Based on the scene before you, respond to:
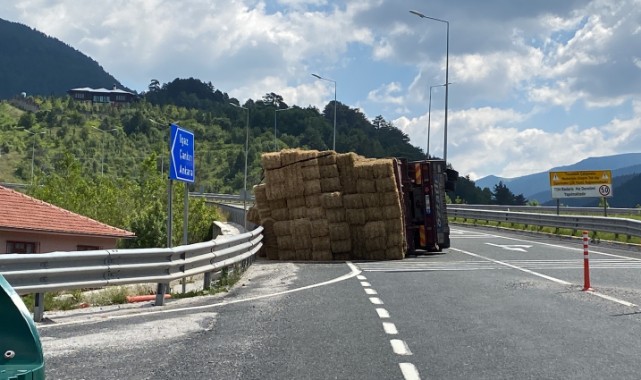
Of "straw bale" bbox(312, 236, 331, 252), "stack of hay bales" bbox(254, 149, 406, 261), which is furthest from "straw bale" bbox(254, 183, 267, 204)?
"straw bale" bbox(312, 236, 331, 252)

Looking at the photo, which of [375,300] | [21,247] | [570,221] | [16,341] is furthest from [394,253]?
[21,247]

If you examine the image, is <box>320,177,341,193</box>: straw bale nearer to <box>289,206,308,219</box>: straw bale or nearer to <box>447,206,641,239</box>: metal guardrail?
<box>289,206,308,219</box>: straw bale

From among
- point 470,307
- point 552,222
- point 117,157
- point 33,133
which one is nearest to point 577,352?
point 470,307

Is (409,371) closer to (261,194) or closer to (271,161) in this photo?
(271,161)

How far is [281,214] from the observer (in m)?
21.1

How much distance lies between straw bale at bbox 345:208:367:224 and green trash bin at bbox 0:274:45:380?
690 inches

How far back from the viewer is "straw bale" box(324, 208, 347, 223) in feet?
67.7

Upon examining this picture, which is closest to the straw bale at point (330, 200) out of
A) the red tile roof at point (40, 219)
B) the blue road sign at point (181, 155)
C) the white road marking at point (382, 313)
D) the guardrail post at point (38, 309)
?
the blue road sign at point (181, 155)

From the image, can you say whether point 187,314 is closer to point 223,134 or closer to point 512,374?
point 512,374

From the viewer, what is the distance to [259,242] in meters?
20.1

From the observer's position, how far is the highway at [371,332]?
639cm

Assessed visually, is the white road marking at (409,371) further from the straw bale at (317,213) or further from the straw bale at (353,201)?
the straw bale at (353,201)

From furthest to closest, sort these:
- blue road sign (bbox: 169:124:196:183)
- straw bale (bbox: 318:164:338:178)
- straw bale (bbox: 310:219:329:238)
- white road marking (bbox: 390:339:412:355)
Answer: straw bale (bbox: 318:164:338:178) < straw bale (bbox: 310:219:329:238) < blue road sign (bbox: 169:124:196:183) < white road marking (bbox: 390:339:412:355)

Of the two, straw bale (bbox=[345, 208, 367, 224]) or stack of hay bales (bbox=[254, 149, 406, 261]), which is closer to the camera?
stack of hay bales (bbox=[254, 149, 406, 261])
